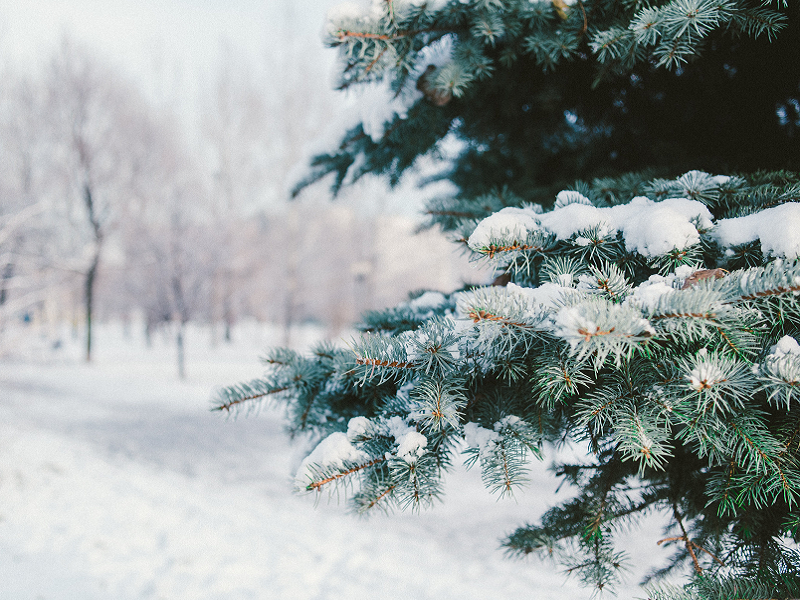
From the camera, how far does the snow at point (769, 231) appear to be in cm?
82

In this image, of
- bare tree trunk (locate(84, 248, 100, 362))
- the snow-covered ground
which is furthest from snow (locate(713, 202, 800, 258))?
bare tree trunk (locate(84, 248, 100, 362))

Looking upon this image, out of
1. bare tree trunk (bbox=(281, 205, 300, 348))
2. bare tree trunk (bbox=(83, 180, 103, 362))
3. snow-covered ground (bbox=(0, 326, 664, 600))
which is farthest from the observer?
bare tree trunk (bbox=(281, 205, 300, 348))

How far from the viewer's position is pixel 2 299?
5172mm

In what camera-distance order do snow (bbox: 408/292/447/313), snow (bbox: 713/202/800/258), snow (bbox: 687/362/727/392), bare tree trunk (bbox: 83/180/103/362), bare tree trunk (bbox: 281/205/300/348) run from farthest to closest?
1. bare tree trunk (bbox: 281/205/300/348)
2. bare tree trunk (bbox: 83/180/103/362)
3. snow (bbox: 408/292/447/313)
4. snow (bbox: 713/202/800/258)
5. snow (bbox: 687/362/727/392)

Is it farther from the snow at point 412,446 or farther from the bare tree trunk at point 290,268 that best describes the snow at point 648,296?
the bare tree trunk at point 290,268

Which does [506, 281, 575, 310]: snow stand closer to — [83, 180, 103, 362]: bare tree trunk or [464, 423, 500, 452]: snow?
[464, 423, 500, 452]: snow

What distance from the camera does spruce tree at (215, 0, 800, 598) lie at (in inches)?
30.4

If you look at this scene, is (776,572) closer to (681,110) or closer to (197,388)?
(681,110)

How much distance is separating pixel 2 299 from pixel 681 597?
23.0 ft

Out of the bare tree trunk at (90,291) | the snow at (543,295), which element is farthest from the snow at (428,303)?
the bare tree trunk at (90,291)

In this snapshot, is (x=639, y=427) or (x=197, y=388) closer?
(x=639, y=427)

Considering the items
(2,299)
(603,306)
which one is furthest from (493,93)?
(2,299)

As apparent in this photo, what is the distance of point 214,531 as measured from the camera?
3068mm

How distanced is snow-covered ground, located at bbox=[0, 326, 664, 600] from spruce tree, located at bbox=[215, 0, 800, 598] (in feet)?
1.02
